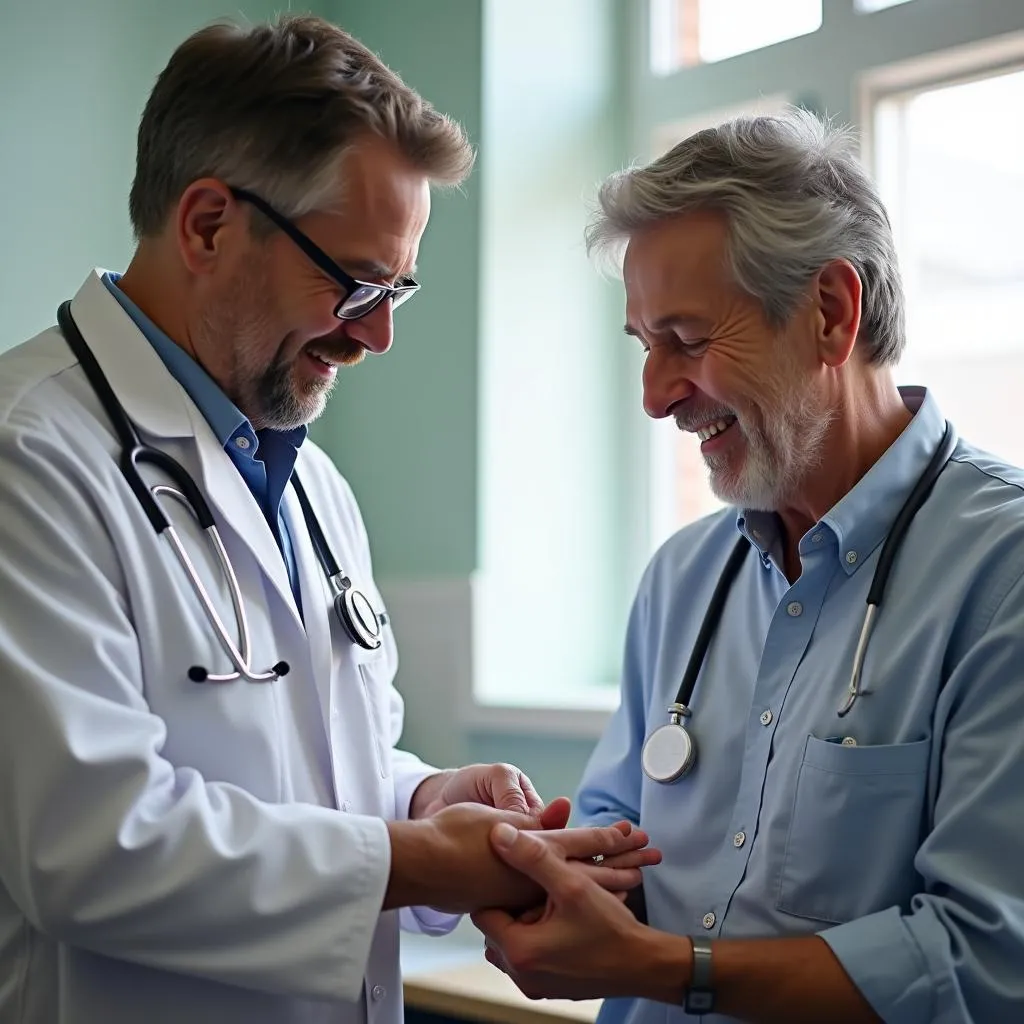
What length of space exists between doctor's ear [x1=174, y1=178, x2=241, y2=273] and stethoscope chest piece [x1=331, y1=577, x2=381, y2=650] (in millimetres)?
425

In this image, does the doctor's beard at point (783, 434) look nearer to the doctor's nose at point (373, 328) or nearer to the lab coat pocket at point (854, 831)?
the lab coat pocket at point (854, 831)

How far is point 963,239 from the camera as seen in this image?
2.55 metres

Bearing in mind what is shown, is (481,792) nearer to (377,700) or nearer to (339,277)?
(377,700)

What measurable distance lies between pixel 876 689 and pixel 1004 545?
0.21m

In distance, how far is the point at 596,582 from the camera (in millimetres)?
2990

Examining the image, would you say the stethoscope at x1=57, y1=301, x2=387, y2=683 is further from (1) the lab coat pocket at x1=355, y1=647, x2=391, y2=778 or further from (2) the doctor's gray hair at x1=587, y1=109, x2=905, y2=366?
(2) the doctor's gray hair at x1=587, y1=109, x2=905, y2=366

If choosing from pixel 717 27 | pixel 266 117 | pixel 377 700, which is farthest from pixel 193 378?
pixel 717 27

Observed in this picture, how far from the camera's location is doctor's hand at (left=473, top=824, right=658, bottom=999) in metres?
1.41

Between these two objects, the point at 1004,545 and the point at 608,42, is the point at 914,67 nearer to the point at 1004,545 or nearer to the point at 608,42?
the point at 608,42

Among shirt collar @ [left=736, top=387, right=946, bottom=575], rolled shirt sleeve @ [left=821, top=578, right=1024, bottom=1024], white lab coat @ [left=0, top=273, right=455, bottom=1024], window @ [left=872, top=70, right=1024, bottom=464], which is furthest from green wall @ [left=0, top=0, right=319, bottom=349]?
rolled shirt sleeve @ [left=821, top=578, right=1024, bottom=1024]

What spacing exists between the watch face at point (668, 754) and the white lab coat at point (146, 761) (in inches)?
15.6

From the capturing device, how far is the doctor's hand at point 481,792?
1677 mm

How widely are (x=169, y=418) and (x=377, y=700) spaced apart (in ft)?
1.48

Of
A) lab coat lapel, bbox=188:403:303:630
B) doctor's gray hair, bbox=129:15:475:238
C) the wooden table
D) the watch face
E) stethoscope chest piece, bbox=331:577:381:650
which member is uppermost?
doctor's gray hair, bbox=129:15:475:238
